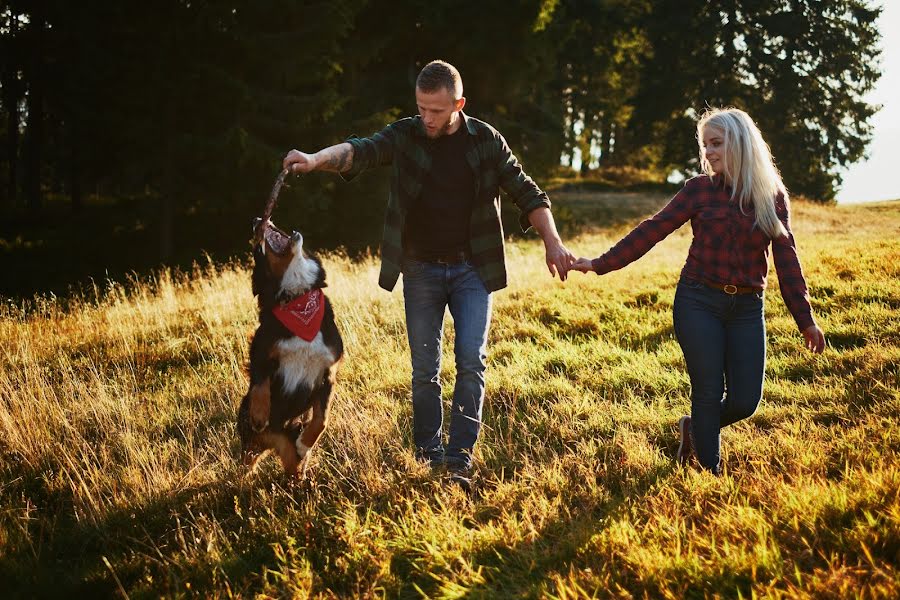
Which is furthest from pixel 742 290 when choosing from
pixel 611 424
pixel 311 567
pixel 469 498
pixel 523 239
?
pixel 523 239

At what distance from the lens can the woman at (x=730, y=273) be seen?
12.0ft

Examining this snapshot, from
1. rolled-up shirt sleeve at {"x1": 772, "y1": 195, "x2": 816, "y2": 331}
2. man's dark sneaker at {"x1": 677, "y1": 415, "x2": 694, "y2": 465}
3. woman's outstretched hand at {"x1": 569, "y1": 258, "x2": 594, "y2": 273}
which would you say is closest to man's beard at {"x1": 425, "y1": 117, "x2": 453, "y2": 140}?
woman's outstretched hand at {"x1": 569, "y1": 258, "x2": 594, "y2": 273}

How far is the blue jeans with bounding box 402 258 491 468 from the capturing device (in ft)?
13.4

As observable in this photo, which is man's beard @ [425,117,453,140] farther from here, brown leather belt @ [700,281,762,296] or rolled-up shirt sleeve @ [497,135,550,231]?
brown leather belt @ [700,281,762,296]

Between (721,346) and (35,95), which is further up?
(35,95)

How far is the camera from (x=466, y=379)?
4.12 meters

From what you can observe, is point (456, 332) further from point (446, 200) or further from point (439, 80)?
point (439, 80)

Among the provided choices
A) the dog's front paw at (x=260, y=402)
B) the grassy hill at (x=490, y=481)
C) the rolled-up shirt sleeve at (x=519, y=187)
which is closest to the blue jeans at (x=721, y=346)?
the grassy hill at (x=490, y=481)

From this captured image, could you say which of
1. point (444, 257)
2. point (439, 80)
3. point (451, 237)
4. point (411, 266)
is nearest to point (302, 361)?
point (411, 266)

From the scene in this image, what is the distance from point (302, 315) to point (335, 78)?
16990mm

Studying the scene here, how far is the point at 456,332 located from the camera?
4.16 m

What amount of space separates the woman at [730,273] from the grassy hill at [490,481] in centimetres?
45

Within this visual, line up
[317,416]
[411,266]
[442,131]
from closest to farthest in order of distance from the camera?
[317,416], [442,131], [411,266]

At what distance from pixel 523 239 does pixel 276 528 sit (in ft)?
51.8
